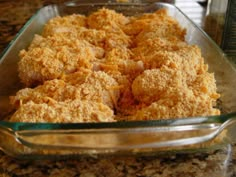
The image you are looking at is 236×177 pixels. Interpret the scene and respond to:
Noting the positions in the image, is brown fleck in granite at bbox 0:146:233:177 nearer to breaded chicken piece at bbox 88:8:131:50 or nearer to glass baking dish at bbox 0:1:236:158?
glass baking dish at bbox 0:1:236:158

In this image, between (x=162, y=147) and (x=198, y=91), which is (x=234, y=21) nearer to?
(x=198, y=91)

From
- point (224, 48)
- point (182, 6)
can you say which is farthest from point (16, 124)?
point (182, 6)


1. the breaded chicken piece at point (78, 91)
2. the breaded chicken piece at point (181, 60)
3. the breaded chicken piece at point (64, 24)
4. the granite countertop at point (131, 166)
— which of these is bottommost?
the granite countertop at point (131, 166)

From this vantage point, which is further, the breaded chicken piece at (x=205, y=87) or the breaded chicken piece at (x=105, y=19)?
the breaded chicken piece at (x=105, y=19)

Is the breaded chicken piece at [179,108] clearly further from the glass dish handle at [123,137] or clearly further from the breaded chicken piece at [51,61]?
the breaded chicken piece at [51,61]

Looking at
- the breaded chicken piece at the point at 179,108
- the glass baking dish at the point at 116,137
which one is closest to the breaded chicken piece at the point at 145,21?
the breaded chicken piece at the point at 179,108

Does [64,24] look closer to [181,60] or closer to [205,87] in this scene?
[181,60]

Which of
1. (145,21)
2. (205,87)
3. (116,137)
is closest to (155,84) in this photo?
(205,87)

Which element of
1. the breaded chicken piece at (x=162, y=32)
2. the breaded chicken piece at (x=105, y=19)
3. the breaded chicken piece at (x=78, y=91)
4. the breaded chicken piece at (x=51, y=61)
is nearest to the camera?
the breaded chicken piece at (x=78, y=91)
